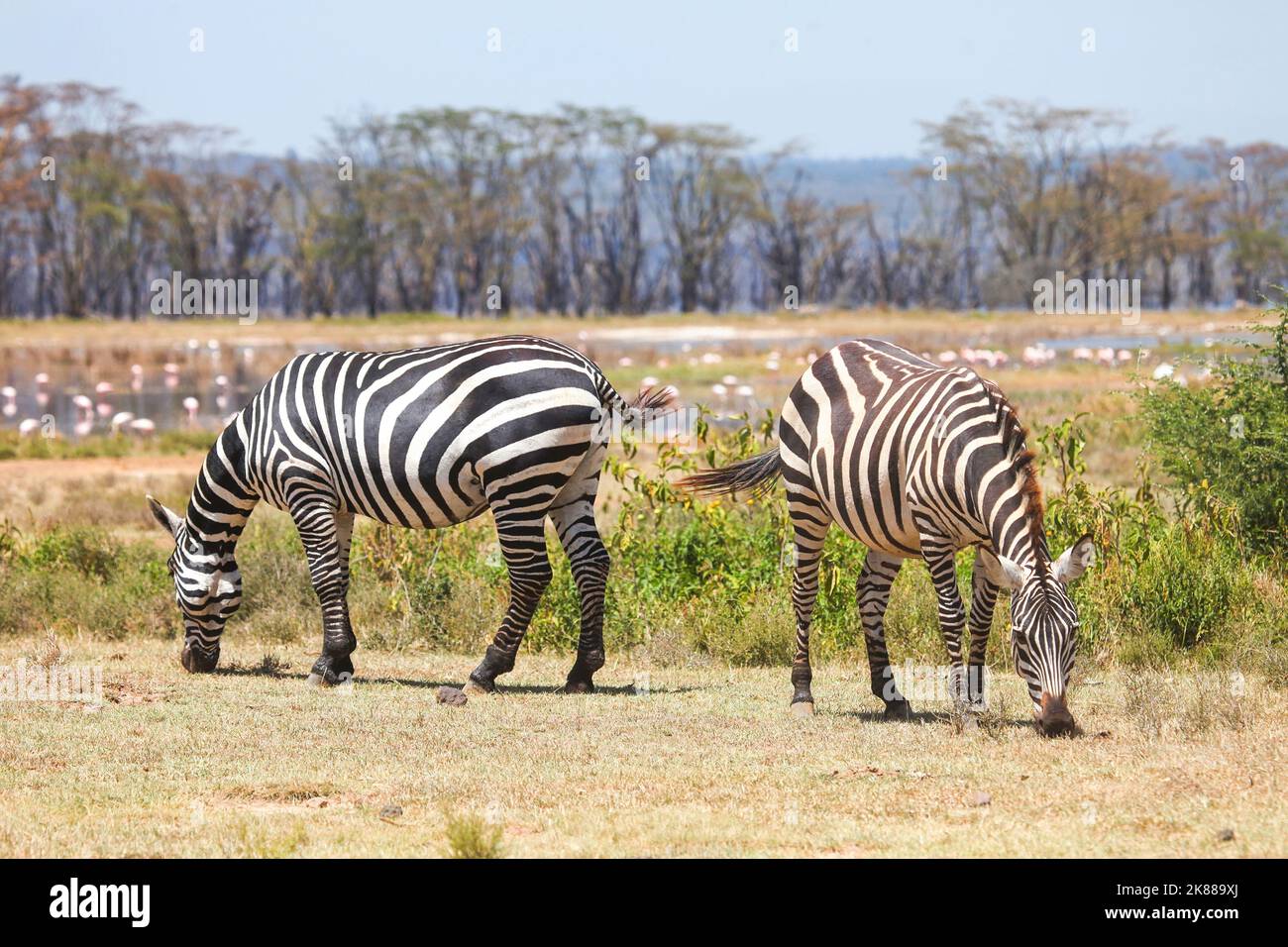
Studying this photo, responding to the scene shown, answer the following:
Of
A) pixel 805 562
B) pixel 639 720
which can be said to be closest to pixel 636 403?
pixel 805 562

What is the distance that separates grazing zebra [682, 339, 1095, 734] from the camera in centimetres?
771

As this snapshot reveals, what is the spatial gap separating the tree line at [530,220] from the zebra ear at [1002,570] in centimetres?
7825

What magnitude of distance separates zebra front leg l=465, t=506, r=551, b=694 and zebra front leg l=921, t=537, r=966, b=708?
2.42m

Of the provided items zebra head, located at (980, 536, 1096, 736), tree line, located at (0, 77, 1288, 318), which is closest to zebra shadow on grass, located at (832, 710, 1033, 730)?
zebra head, located at (980, 536, 1096, 736)

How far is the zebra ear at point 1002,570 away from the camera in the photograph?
7.65 m

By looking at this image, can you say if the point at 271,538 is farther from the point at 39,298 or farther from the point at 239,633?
the point at 39,298

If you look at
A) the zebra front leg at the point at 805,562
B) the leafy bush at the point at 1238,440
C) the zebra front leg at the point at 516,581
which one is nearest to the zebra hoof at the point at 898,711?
the zebra front leg at the point at 805,562

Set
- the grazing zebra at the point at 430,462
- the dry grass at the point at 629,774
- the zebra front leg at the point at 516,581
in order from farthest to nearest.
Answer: the zebra front leg at the point at 516,581
the grazing zebra at the point at 430,462
the dry grass at the point at 629,774

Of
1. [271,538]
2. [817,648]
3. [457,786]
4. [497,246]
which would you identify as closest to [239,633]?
[271,538]

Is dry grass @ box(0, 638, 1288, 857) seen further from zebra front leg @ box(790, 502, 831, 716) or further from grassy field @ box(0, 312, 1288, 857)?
zebra front leg @ box(790, 502, 831, 716)

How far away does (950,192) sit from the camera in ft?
350

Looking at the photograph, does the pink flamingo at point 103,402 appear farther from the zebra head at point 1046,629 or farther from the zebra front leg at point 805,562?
the zebra head at point 1046,629

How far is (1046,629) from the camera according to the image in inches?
300
